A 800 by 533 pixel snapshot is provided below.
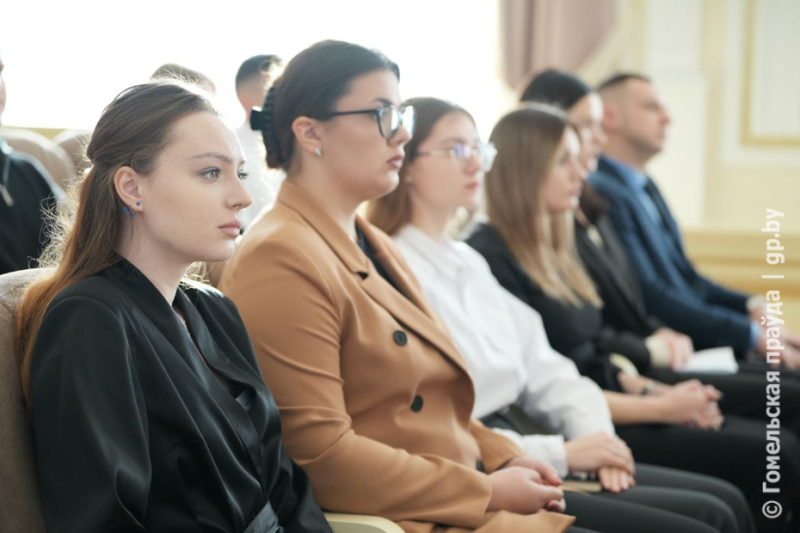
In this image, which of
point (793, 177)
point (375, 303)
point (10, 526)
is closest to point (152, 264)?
point (10, 526)

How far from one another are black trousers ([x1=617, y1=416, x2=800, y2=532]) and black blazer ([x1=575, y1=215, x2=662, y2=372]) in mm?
484

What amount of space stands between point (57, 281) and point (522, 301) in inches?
60.3

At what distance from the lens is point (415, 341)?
184 cm

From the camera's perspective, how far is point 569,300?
2750 mm

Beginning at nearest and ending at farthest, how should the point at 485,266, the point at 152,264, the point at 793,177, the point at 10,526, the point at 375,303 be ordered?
1. the point at 10,526
2. the point at 152,264
3. the point at 375,303
4. the point at 485,266
5. the point at 793,177

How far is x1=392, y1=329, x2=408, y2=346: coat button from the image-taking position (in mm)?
1789

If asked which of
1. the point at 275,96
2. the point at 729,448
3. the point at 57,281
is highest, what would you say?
the point at 275,96

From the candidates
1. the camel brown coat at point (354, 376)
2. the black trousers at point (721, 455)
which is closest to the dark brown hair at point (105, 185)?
the camel brown coat at point (354, 376)

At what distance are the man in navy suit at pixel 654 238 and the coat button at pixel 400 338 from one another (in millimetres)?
1993

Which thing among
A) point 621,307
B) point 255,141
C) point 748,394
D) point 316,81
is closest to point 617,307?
point 621,307

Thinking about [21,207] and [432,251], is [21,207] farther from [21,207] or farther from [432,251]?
[432,251]

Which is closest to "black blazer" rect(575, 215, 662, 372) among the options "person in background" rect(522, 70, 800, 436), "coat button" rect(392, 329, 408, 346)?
"person in background" rect(522, 70, 800, 436)

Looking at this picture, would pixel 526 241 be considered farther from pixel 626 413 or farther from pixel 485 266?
pixel 626 413

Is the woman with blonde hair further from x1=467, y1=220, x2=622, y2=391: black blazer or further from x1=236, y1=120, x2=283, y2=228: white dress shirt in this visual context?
x1=236, y1=120, x2=283, y2=228: white dress shirt
